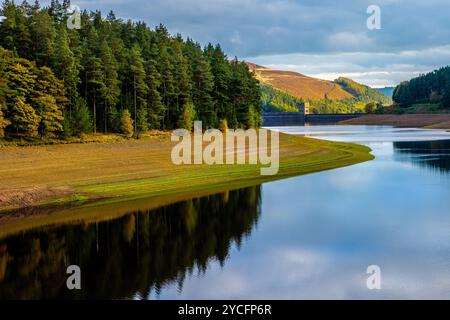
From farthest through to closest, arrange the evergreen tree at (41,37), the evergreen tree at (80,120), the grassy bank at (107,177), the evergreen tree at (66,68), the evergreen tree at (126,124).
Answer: the evergreen tree at (126,124), the evergreen tree at (41,37), the evergreen tree at (66,68), the evergreen tree at (80,120), the grassy bank at (107,177)

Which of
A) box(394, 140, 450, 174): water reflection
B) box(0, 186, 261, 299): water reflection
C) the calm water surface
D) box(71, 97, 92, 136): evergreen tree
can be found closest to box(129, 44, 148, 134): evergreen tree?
box(71, 97, 92, 136): evergreen tree

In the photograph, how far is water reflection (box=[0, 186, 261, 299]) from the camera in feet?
78.6

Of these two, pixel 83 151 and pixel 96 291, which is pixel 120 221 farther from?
pixel 83 151

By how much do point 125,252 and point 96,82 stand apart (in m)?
47.3

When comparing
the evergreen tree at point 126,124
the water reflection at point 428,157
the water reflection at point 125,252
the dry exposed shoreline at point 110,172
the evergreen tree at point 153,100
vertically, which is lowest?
the water reflection at point 125,252

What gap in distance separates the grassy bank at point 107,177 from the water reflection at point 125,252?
11.0ft

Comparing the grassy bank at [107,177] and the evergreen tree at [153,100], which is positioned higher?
the evergreen tree at [153,100]

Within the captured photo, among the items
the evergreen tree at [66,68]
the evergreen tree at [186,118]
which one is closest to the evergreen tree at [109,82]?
the evergreen tree at [66,68]

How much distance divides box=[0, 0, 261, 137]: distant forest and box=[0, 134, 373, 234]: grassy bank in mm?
4916

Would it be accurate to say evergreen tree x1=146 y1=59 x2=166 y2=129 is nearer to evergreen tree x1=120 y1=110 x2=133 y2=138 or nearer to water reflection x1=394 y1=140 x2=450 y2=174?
evergreen tree x1=120 y1=110 x2=133 y2=138

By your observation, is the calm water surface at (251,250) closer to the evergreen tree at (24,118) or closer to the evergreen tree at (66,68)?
the evergreen tree at (24,118)

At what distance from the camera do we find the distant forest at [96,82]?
6306cm

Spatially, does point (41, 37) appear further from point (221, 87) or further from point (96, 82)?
point (221, 87)

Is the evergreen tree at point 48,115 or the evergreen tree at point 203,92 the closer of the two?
the evergreen tree at point 48,115
